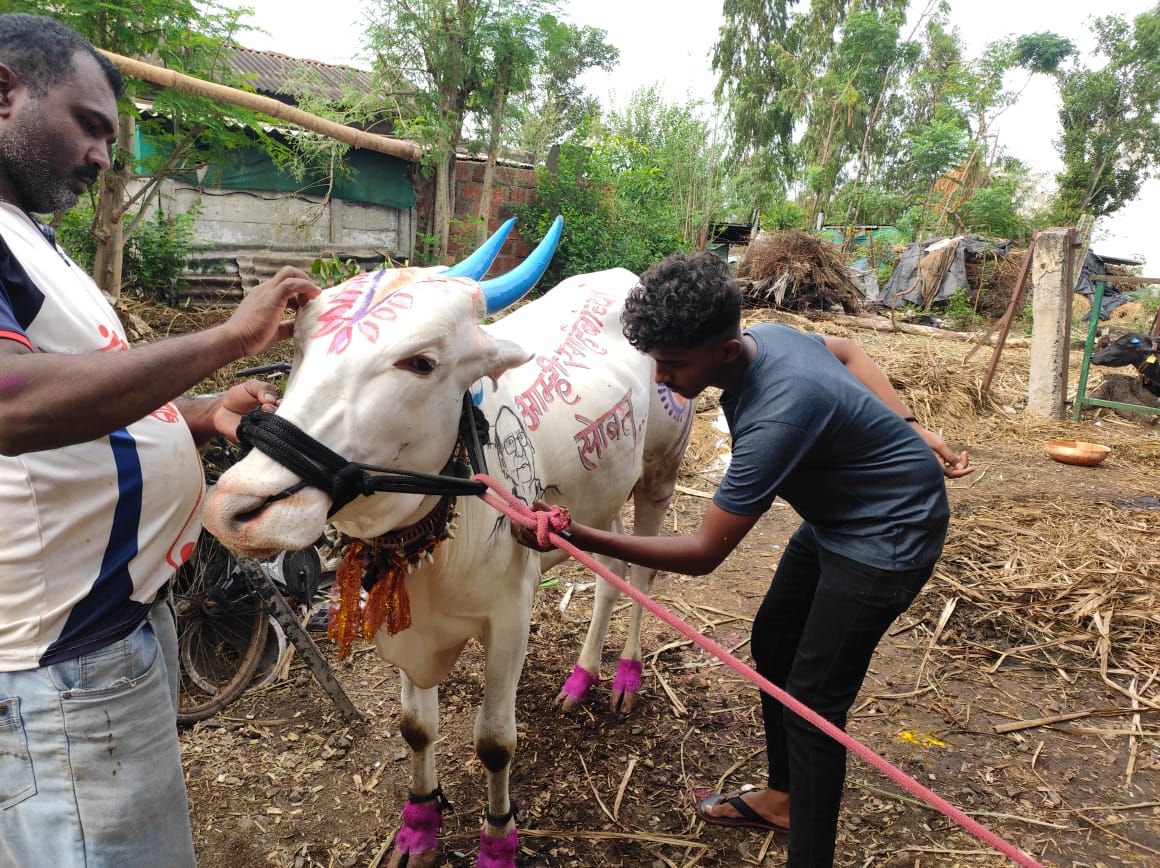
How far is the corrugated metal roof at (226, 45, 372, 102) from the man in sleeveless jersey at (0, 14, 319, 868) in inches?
299

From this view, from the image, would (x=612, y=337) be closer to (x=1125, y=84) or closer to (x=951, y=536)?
(x=951, y=536)

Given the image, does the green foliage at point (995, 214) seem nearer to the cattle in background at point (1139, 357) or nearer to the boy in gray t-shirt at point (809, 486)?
the cattle in background at point (1139, 357)

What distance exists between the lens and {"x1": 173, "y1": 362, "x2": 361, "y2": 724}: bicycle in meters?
2.98

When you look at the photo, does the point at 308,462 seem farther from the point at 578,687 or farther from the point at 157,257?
the point at 157,257

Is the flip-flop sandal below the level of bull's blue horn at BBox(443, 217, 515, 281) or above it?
below

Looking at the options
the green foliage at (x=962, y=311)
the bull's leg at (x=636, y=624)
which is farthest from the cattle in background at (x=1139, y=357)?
the bull's leg at (x=636, y=624)

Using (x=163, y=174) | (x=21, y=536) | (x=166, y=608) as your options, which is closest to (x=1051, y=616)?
(x=166, y=608)

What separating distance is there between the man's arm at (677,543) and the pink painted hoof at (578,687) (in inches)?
67.4

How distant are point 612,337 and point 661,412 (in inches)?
17.0

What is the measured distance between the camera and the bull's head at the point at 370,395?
4.34 feet

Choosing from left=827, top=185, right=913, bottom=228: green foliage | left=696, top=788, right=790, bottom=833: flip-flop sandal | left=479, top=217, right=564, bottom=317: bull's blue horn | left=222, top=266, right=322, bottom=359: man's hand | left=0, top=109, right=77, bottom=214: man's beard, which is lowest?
left=696, top=788, right=790, bottom=833: flip-flop sandal

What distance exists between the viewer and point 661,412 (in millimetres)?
3240

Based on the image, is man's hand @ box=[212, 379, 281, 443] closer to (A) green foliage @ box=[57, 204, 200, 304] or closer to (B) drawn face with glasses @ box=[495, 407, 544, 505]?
(B) drawn face with glasses @ box=[495, 407, 544, 505]

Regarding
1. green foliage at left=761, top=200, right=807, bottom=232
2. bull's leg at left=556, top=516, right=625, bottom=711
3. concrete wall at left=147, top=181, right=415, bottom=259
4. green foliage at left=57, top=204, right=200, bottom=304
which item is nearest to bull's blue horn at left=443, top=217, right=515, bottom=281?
bull's leg at left=556, top=516, right=625, bottom=711
